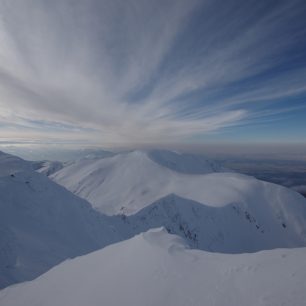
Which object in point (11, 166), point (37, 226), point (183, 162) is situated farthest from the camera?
point (183, 162)

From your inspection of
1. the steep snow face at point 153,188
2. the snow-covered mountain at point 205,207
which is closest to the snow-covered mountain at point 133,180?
the steep snow face at point 153,188

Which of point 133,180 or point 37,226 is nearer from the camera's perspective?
point 37,226

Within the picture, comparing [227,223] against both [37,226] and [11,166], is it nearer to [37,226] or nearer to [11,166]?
[37,226]

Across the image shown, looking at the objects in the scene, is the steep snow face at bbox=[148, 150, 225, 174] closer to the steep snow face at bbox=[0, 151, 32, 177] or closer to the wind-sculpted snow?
the wind-sculpted snow

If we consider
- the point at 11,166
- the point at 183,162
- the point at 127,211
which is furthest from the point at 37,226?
the point at 183,162

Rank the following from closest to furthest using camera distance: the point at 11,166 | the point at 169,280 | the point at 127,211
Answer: the point at 169,280 → the point at 11,166 → the point at 127,211

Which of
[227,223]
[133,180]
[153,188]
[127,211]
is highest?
[133,180]

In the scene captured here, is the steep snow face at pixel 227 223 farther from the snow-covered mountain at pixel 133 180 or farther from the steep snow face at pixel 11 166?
the steep snow face at pixel 11 166
